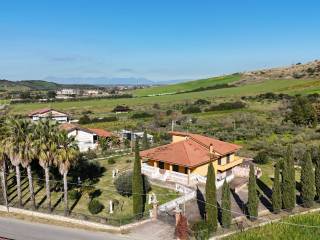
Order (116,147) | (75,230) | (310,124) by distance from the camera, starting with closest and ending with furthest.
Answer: (75,230)
(116,147)
(310,124)

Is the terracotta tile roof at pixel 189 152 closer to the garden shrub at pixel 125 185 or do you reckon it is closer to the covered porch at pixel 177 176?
the covered porch at pixel 177 176

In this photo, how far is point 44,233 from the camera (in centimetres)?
3650

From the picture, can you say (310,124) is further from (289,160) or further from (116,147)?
(289,160)

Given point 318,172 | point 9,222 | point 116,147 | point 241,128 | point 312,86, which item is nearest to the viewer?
point 9,222

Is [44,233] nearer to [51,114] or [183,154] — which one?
[183,154]

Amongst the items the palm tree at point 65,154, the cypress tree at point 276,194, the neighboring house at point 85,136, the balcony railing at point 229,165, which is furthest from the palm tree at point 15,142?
the neighboring house at point 85,136

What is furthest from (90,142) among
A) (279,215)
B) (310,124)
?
(310,124)

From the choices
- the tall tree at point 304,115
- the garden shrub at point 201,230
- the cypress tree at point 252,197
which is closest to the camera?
the garden shrub at point 201,230

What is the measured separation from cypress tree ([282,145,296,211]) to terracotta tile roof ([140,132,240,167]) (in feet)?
34.7

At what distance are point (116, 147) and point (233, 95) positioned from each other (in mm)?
93648

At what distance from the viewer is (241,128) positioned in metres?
86.8

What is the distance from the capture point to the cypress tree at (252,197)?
3784cm

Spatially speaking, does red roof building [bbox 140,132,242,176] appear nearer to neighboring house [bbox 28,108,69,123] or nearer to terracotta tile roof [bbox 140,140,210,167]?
terracotta tile roof [bbox 140,140,210,167]

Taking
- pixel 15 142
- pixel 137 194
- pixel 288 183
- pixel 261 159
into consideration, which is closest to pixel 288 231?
pixel 288 183
